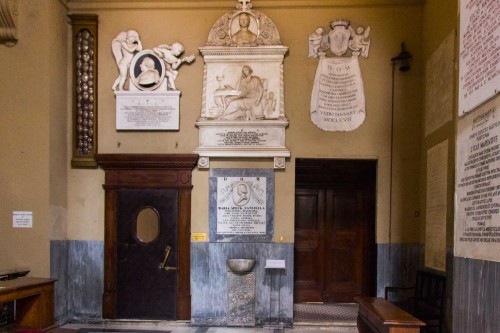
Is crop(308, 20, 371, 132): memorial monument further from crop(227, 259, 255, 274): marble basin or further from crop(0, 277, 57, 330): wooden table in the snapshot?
crop(0, 277, 57, 330): wooden table

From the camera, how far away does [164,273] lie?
5.82 meters

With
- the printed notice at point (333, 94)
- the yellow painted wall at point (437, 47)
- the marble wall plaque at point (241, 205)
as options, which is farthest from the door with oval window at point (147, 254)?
the yellow painted wall at point (437, 47)

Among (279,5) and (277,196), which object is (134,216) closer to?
(277,196)

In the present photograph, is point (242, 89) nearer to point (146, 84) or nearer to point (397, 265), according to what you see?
point (146, 84)

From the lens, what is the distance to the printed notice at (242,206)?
585 cm

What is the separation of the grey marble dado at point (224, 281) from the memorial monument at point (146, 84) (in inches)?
75.6

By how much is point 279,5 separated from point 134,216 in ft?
12.1

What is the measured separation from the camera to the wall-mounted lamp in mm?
5629

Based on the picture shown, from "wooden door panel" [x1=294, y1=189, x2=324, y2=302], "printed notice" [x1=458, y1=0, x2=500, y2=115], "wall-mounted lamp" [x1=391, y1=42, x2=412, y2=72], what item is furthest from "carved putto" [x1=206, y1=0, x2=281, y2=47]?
"printed notice" [x1=458, y1=0, x2=500, y2=115]

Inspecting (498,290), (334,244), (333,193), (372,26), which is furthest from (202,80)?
(498,290)

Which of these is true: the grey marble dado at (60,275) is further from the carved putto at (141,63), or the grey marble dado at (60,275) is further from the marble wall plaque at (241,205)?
the carved putto at (141,63)

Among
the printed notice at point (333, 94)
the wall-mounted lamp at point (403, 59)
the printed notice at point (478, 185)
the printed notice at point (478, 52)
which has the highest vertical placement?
the wall-mounted lamp at point (403, 59)

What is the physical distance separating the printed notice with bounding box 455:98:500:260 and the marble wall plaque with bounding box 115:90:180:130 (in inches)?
168

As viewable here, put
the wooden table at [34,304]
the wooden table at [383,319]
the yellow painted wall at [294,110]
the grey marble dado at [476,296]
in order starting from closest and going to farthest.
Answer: the grey marble dado at [476,296] < the wooden table at [383,319] < the wooden table at [34,304] < the yellow painted wall at [294,110]
